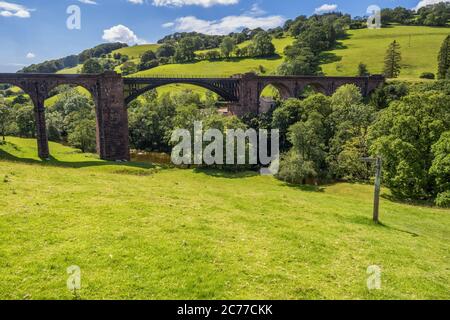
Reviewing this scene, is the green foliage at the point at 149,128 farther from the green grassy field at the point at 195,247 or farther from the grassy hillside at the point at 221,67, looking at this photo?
the grassy hillside at the point at 221,67

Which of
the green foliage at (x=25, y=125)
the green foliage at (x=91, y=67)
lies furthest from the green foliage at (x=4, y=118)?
the green foliage at (x=91, y=67)

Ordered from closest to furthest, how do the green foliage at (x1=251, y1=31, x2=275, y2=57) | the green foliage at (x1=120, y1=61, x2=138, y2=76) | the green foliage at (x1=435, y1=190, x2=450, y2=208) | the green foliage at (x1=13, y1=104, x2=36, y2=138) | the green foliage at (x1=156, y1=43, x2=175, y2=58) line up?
1. the green foliage at (x1=435, y1=190, x2=450, y2=208)
2. the green foliage at (x1=13, y1=104, x2=36, y2=138)
3. the green foliage at (x1=251, y1=31, x2=275, y2=57)
4. the green foliage at (x1=120, y1=61, x2=138, y2=76)
5. the green foliage at (x1=156, y1=43, x2=175, y2=58)

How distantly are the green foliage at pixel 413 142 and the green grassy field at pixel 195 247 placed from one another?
15.5 meters

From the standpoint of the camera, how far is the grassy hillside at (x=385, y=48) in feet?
351

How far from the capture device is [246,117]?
70062mm

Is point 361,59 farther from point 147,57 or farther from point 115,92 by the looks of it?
point 147,57

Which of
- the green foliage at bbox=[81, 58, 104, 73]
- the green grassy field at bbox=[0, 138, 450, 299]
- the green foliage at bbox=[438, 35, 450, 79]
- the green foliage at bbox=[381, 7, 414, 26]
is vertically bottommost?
the green grassy field at bbox=[0, 138, 450, 299]

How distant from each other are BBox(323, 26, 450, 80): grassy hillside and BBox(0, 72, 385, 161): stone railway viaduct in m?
41.8

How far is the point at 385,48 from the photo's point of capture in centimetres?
12456

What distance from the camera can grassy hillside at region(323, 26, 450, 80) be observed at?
107125mm

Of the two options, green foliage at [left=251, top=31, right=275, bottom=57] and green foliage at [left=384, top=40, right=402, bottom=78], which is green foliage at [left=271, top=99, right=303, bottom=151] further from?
green foliage at [left=251, top=31, right=275, bottom=57]

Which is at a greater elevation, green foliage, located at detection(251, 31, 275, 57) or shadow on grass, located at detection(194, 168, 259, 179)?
green foliage, located at detection(251, 31, 275, 57)

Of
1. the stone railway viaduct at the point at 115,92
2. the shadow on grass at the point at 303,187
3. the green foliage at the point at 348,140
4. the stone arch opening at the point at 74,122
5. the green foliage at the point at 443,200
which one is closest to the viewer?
the green foliage at the point at 443,200

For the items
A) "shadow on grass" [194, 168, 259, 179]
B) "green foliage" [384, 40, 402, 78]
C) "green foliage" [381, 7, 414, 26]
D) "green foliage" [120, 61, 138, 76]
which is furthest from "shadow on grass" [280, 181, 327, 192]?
"green foliage" [381, 7, 414, 26]
